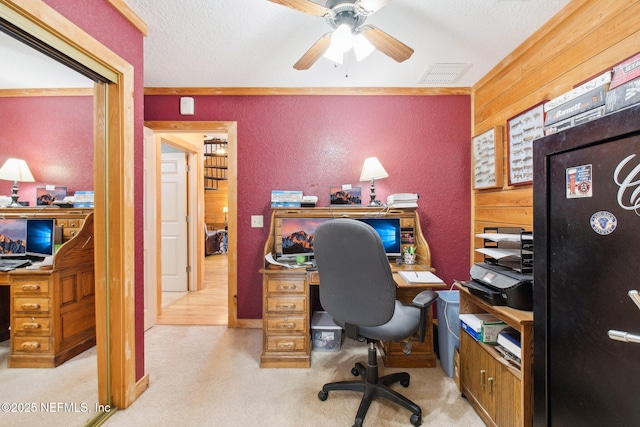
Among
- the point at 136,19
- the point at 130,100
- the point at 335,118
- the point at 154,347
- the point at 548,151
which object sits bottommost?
the point at 154,347

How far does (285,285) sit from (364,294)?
85 cm

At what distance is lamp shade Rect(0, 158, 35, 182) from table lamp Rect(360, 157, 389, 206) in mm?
2288

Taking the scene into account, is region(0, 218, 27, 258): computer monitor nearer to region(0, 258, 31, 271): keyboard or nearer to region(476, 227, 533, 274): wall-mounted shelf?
region(0, 258, 31, 271): keyboard

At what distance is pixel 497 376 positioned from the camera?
1.46 m

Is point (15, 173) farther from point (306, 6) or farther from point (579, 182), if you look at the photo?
point (579, 182)

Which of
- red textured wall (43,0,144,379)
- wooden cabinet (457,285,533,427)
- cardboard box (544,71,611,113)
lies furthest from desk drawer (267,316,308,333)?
cardboard box (544,71,611,113)

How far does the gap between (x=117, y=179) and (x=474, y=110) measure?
10.1 ft

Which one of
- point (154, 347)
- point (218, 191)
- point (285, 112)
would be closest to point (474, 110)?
point (285, 112)

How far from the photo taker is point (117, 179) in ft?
5.54

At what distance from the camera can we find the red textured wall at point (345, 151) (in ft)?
9.32

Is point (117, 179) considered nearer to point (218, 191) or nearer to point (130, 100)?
point (130, 100)

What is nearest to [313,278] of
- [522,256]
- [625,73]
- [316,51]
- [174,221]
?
[522,256]

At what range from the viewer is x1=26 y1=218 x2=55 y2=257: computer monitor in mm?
1631

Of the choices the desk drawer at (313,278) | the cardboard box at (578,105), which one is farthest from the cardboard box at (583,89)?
the desk drawer at (313,278)
